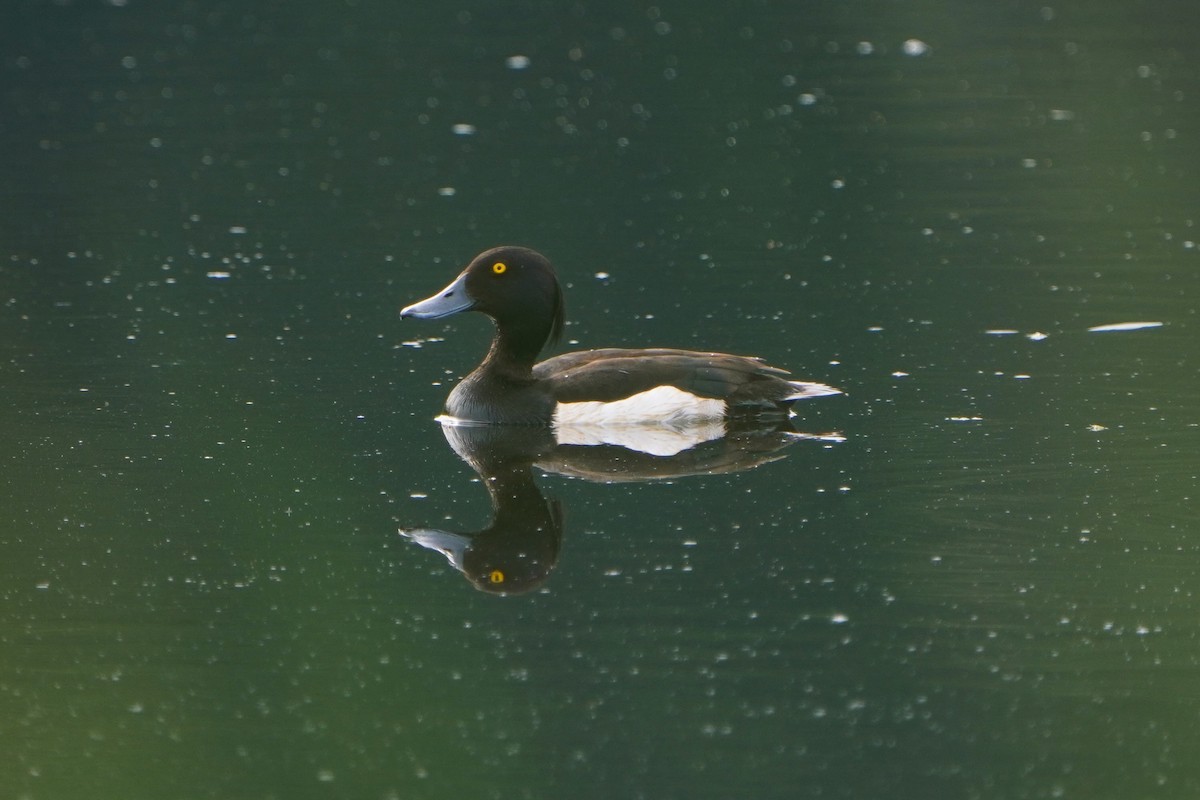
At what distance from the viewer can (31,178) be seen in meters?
18.7

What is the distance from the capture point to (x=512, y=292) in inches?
434

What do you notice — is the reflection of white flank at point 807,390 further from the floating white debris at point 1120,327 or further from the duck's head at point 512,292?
the floating white debris at point 1120,327

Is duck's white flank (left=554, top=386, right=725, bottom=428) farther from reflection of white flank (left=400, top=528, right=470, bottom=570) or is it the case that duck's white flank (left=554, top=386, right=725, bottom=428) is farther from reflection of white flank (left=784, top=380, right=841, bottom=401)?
reflection of white flank (left=400, top=528, right=470, bottom=570)

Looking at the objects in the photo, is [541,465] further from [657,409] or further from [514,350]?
[514,350]

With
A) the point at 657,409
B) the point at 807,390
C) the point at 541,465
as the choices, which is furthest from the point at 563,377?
the point at 807,390

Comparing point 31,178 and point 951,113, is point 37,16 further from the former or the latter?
point 951,113

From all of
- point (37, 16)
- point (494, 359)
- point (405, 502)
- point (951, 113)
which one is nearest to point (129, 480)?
point (405, 502)

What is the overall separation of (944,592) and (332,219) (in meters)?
10.0

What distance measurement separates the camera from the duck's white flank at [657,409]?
411 inches

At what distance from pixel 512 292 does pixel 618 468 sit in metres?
1.70

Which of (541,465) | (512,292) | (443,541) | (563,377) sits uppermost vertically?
(512,292)

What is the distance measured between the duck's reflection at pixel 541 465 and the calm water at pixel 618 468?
0.27 ft

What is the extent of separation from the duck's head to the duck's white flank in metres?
0.71

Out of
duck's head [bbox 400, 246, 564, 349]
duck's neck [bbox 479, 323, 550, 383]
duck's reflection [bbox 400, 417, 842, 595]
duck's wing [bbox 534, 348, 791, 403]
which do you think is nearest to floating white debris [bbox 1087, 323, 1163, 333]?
duck's wing [bbox 534, 348, 791, 403]
